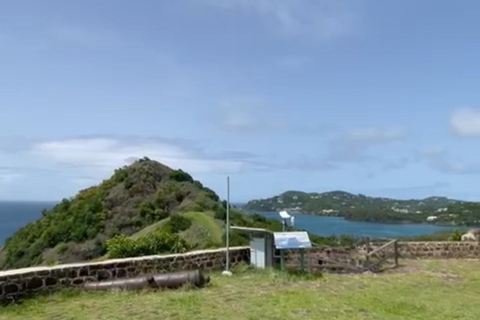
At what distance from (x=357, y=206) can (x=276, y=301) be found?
75388 mm

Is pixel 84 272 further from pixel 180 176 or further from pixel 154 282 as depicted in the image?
pixel 180 176

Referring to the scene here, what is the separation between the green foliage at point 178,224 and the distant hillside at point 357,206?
2977cm

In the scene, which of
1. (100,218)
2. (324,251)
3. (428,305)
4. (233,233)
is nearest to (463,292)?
(428,305)

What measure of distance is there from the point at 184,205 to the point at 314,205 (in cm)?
4858

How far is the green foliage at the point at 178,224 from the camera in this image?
85.3ft

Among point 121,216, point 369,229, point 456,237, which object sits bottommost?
point 456,237

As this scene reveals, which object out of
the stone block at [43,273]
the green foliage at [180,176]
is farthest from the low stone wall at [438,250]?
the green foliage at [180,176]

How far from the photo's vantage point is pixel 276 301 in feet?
29.0

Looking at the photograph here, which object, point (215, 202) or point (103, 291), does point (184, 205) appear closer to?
point (215, 202)

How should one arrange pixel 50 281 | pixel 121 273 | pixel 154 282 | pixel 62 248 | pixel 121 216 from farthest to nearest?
pixel 121 216 < pixel 62 248 < pixel 121 273 < pixel 154 282 < pixel 50 281

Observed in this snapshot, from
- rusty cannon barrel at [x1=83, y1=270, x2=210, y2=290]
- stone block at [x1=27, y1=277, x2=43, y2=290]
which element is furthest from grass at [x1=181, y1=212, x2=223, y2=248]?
stone block at [x1=27, y1=277, x2=43, y2=290]

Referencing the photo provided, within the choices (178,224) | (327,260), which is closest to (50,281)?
(327,260)

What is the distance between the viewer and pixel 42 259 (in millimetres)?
32156

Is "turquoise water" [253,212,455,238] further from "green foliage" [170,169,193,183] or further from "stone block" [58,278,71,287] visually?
"stone block" [58,278,71,287]
